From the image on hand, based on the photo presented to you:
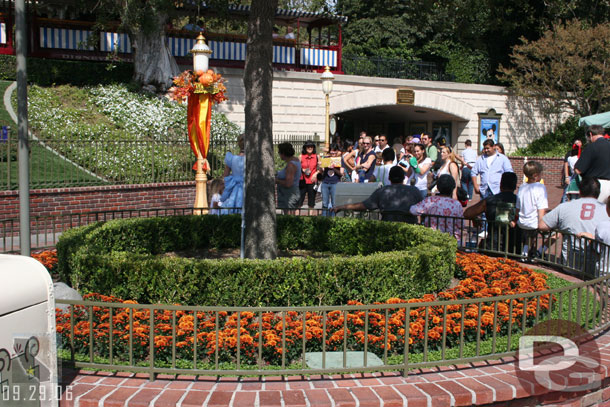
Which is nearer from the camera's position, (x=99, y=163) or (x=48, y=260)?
Answer: (x=48, y=260)

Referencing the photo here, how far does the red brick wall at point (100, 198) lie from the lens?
42.3ft

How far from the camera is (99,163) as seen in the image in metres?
14.8

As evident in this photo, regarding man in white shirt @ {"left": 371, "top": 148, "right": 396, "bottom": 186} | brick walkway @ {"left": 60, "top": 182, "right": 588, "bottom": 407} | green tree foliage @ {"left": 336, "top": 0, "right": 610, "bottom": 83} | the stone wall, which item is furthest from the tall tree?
brick walkway @ {"left": 60, "top": 182, "right": 588, "bottom": 407}

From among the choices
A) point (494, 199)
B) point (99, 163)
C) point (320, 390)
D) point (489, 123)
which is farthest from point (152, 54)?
point (320, 390)

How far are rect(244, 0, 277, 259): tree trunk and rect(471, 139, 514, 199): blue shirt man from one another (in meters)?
5.17

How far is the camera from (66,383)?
4.36m

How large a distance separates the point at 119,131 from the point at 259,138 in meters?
11.1

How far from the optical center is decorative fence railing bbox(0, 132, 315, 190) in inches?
528

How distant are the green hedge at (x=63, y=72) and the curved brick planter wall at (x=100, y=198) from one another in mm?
5967

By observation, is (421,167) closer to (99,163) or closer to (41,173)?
(99,163)

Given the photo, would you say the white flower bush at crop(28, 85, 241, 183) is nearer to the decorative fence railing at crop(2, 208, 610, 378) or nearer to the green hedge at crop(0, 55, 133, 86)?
the green hedge at crop(0, 55, 133, 86)

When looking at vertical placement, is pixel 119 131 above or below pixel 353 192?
above

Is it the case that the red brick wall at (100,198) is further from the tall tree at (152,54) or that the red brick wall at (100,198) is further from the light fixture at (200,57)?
the tall tree at (152,54)

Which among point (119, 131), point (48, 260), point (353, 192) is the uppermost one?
point (119, 131)
